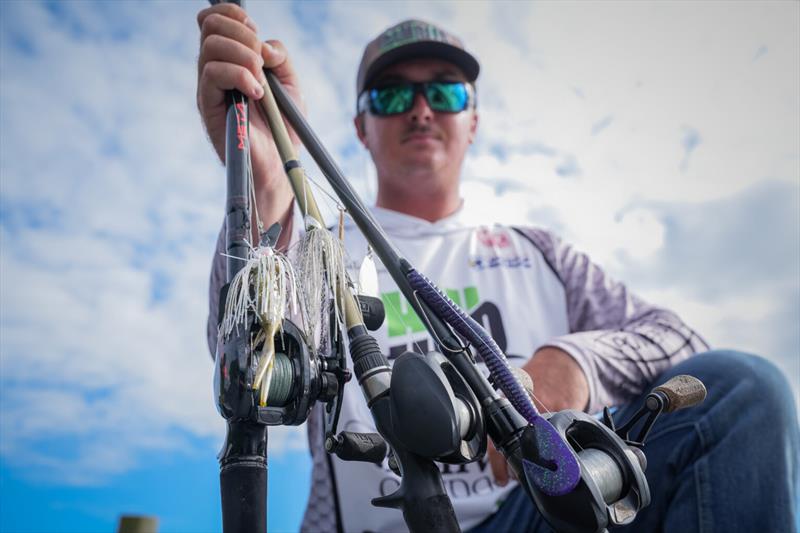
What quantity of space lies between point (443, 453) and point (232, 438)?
13.2 inches

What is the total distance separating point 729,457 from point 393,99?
79.7 inches

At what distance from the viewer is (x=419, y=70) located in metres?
2.81

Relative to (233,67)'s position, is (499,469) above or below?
below

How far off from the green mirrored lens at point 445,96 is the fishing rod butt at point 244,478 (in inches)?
85.5

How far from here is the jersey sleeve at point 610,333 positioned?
61.3 inches

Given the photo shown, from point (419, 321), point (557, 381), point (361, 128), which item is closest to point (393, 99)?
point (361, 128)

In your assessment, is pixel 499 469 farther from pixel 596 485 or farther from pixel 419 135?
pixel 419 135

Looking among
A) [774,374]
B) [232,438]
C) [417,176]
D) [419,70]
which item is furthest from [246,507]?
[419,70]

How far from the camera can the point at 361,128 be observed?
316 cm

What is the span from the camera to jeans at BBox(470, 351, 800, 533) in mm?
1299

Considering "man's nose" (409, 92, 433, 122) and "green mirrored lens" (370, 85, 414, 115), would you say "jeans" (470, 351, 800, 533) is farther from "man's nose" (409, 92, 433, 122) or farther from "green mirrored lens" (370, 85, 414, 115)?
"green mirrored lens" (370, 85, 414, 115)

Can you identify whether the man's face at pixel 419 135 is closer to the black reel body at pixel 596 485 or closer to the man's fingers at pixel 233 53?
the man's fingers at pixel 233 53

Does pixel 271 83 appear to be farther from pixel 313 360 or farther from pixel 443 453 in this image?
pixel 443 453

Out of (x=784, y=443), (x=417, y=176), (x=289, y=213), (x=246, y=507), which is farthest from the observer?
(x=417, y=176)
